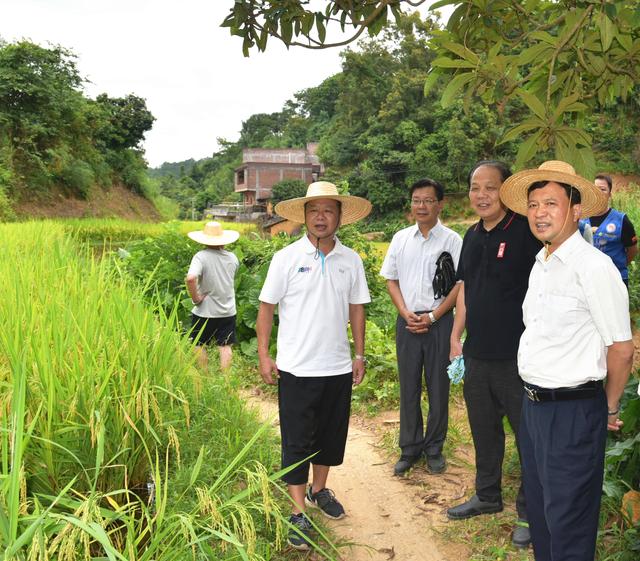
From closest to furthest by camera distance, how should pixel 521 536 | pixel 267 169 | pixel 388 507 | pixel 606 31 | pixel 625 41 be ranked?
1. pixel 606 31
2. pixel 625 41
3. pixel 521 536
4. pixel 388 507
5. pixel 267 169

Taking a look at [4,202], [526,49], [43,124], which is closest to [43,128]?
[43,124]

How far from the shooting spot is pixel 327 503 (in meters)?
3.25

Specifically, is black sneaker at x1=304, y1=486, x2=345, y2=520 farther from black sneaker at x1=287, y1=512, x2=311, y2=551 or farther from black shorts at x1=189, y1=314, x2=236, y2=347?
black shorts at x1=189, y1=314, x2=236, y2=347

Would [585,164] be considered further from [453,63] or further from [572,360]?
[572,360]

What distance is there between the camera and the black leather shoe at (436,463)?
386cm

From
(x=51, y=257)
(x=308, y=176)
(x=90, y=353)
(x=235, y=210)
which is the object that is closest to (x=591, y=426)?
(x=90, y=353)

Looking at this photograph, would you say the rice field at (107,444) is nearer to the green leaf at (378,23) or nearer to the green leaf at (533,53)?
the green leaf at (533,53)

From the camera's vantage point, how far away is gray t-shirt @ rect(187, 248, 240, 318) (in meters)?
5.29

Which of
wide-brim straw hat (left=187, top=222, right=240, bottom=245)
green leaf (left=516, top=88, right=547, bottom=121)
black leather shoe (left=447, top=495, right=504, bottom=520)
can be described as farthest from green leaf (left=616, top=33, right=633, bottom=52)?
wide-brim straw hat (left=187, top=222, right=240, bottom=245)

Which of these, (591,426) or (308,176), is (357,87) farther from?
(591,426)

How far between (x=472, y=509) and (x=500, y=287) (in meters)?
1.29

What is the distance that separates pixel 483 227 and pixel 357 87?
38708 millimetres

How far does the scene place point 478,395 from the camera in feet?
10.4

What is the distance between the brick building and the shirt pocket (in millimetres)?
46603
